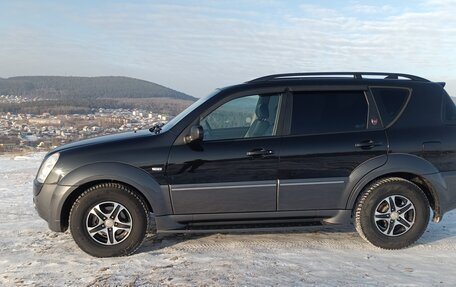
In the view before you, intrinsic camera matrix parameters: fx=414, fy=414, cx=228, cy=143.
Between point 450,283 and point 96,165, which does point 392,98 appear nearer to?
point 450,283

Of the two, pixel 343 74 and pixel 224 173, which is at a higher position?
pixel 343 74

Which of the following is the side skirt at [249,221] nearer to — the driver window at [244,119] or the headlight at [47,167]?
the driver window at [244,119]

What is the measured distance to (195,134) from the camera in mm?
4195

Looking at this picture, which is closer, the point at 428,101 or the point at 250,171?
the point at 250,171

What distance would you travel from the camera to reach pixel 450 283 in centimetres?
364

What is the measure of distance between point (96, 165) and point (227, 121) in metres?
1.46

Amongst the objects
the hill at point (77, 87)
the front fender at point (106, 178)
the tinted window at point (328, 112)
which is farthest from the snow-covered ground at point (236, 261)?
the hill at point (77, 87)

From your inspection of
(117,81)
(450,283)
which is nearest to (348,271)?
(450,283)

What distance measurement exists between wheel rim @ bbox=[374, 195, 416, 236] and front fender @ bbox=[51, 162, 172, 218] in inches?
94.8

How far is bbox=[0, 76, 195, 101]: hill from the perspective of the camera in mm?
42125

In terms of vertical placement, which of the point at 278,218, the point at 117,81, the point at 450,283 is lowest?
the point at 450,283

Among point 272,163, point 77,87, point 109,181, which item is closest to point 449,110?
point 272,163

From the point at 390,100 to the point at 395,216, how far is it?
4.25 feet

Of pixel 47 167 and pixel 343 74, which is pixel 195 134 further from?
pixel 343 74
